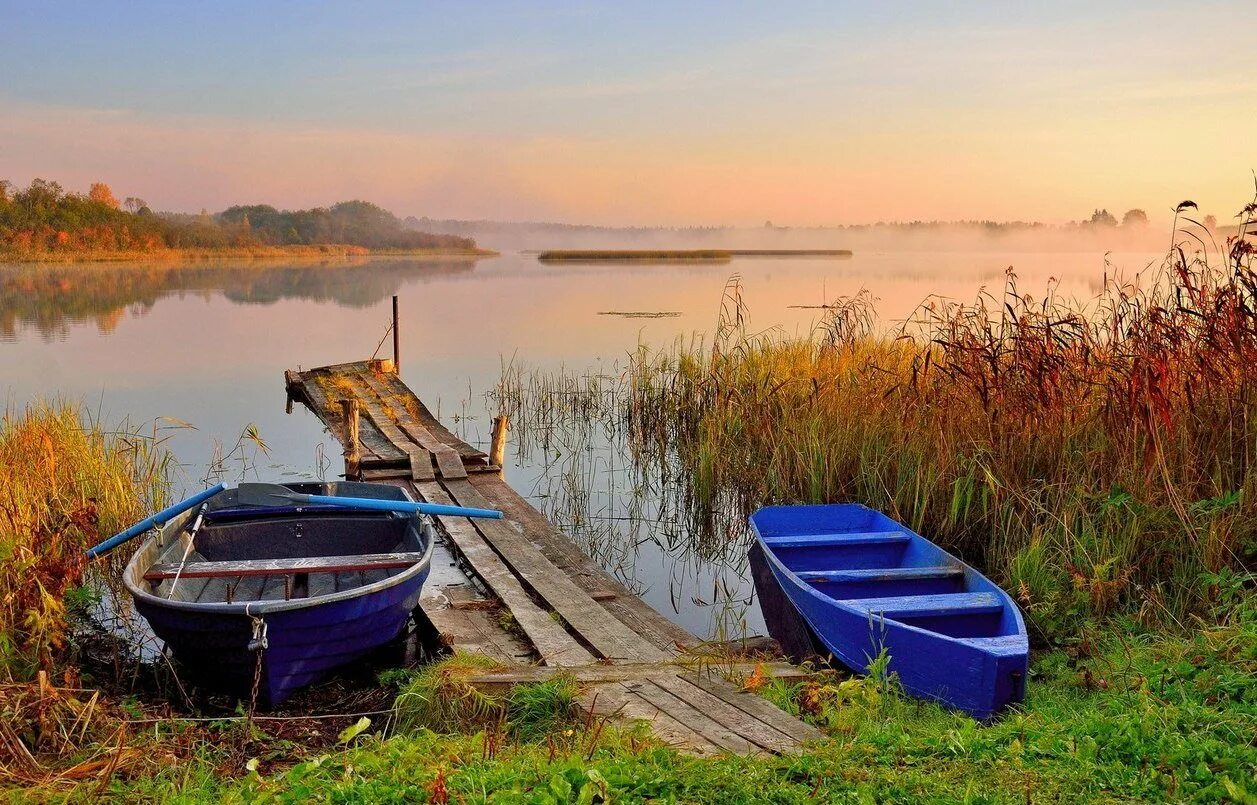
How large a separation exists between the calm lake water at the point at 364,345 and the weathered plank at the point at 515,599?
1.65m

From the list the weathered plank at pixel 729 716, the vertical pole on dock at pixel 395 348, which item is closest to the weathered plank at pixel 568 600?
the weathered plank at pixel 729 716

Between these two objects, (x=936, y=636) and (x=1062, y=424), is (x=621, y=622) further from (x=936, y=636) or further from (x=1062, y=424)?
(x=1062, y=424)

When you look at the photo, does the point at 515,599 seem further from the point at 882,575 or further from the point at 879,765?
the point at 879,765

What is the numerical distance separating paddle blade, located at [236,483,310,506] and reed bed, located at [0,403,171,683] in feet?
3.18

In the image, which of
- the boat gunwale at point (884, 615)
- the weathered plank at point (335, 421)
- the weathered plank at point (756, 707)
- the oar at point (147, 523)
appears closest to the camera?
the weathered plank at point (756, 707)

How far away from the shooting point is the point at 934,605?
5.48 metres

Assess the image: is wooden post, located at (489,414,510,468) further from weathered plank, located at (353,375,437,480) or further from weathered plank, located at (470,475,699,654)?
weathered plank, located at (470,475,699,654)

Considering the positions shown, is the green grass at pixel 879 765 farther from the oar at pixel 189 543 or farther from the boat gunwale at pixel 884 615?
the oar at pixel 189 543

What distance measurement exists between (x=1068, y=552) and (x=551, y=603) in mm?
3502

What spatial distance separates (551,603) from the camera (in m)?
6.62

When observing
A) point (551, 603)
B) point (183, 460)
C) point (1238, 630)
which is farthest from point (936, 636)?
point (183, 460)

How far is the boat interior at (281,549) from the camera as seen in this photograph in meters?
6.40

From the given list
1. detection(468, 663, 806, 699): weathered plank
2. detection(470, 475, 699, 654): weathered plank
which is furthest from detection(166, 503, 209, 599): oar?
detection(470, 475, 699, 654): weathered plank

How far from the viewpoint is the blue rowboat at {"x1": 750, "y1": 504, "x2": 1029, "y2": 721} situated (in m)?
4.81
